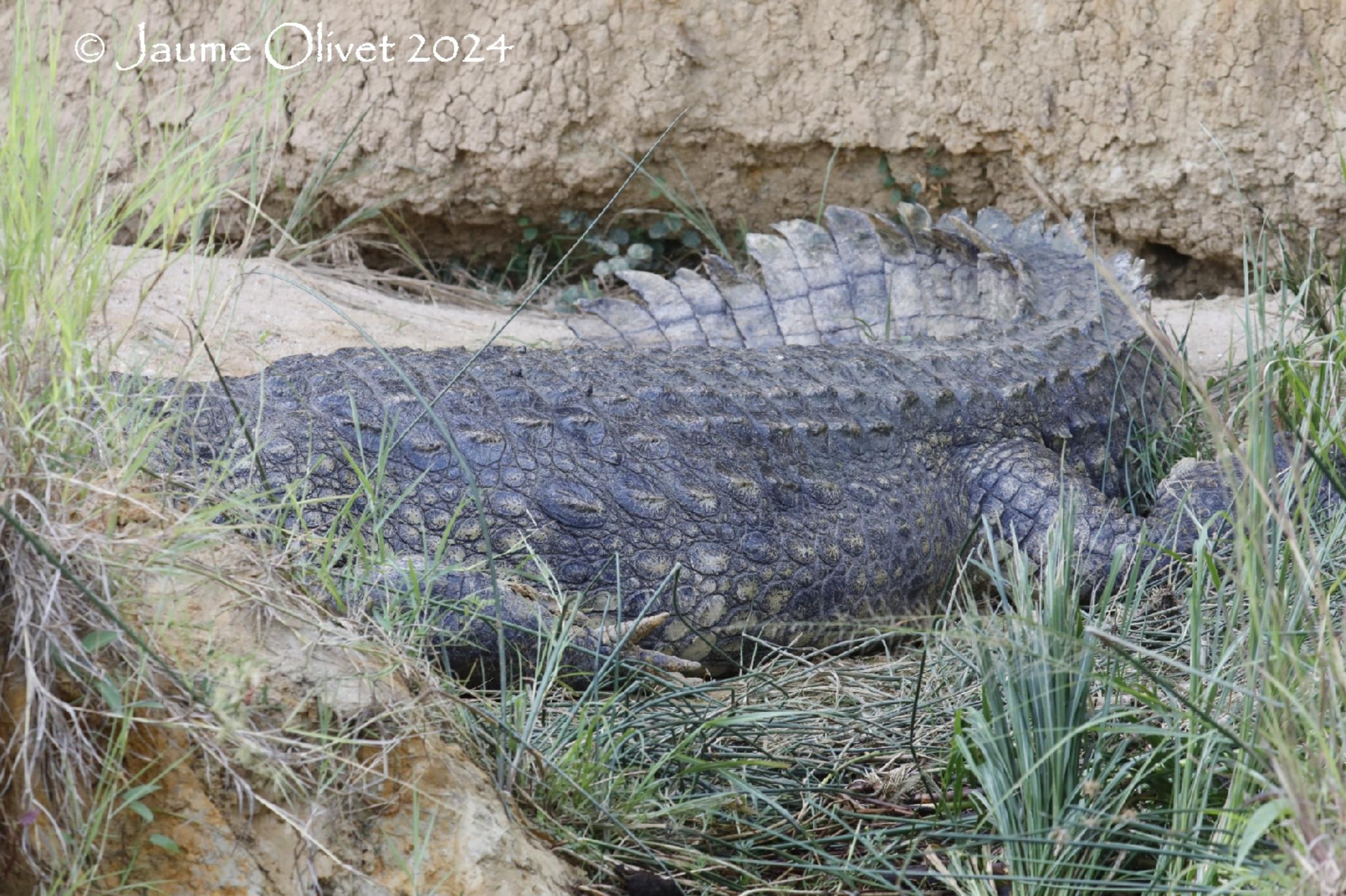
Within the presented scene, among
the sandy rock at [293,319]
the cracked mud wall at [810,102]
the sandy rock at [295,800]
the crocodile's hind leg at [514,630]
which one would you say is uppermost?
the cracked mud wall at [810,102]

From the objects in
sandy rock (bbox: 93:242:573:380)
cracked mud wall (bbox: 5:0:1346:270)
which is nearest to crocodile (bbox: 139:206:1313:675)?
sandy rock (bbox: 93:242:573:380)

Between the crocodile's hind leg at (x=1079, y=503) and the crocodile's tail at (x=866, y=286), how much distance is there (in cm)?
88

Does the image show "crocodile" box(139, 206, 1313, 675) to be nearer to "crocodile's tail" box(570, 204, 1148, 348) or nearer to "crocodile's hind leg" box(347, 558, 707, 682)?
"crocodile's hind leg" box(347, 558, 707, 682)

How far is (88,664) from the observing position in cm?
140

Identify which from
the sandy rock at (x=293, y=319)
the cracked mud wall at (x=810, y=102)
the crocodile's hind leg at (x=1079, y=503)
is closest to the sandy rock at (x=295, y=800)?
the crocodile's hind leg at (x=1079, y=503)

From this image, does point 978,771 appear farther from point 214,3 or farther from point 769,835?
point 214,3

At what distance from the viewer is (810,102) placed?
495 cm

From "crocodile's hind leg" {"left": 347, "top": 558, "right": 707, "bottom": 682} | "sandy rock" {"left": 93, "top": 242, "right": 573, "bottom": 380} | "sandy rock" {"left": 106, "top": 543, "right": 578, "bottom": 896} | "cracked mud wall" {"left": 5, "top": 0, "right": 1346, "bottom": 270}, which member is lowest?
"sandy rock" {"left": 93, "top": 242, "right": 573, "bottom": 380}

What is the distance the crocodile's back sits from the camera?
2447mm

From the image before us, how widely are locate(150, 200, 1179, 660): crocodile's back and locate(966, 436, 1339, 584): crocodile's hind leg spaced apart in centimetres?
5

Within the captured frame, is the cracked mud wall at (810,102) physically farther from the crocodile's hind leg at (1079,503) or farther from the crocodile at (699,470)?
the crocodile's hind leg at (1079,503)

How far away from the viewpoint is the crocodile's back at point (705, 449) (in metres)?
2.45

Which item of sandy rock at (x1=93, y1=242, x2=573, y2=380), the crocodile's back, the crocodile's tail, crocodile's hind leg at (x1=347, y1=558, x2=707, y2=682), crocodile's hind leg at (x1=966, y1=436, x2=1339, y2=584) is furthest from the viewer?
the crocodile's tail

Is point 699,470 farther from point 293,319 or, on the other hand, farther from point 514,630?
point 293,319
